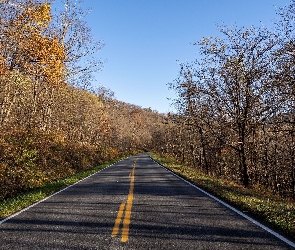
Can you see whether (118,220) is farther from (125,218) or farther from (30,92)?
(30,92)

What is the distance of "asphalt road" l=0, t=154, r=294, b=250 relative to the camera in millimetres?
5055

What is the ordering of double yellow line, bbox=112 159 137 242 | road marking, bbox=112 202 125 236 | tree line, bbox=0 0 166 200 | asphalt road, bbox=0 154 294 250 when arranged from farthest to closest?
tree line, bbox=0 0 166 200 → road marking, bbox=112 202 125 236 → double yellow line, bbox=112 159 137 242 → asphalt road, bbox=0 154 294 250

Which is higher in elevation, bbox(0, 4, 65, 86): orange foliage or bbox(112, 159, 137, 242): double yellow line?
bbox(0, 4, 65, 86): orange foliage

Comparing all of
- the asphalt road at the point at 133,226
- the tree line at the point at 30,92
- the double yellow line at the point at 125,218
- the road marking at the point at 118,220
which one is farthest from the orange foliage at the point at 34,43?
the road marking at the point at 118,220

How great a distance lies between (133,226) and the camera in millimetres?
6121

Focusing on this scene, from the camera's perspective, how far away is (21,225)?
21.2ft

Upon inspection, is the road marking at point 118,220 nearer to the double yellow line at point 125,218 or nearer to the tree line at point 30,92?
the double yellow line at point 125,218

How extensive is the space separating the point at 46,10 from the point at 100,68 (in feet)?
38.1

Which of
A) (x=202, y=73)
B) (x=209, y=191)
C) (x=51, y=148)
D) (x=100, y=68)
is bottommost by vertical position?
(x=209, y=191)

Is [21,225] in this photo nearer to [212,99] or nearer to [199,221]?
[199,221]

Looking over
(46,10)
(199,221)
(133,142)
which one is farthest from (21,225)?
(133,142)

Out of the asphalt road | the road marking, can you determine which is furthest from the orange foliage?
the road marking

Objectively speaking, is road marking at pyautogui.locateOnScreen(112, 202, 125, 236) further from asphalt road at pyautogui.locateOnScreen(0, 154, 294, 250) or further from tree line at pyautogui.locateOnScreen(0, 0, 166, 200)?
tree line at pyautogui.locateOnScreen(0, 0, 166, 200)

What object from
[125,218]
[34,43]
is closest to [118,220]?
[125,218]
